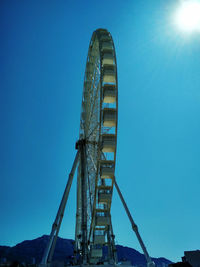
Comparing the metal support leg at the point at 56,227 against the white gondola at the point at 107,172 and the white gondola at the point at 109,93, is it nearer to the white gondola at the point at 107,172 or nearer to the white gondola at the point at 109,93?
the white gondola at the point at 107,172

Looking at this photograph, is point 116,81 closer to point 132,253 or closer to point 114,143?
point 114,143

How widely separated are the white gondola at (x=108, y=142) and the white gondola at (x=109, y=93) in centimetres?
272

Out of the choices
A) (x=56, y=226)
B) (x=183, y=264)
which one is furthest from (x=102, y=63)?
(x=183, y=264)

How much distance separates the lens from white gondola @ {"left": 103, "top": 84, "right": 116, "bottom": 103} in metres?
17.0

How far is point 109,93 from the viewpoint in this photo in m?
17.1

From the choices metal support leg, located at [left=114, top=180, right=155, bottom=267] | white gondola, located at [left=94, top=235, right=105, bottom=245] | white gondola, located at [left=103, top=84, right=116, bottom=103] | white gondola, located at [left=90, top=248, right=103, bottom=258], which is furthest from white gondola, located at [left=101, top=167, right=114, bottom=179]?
white gondola, located at [left=90, top=248, right=103, bottom=258]

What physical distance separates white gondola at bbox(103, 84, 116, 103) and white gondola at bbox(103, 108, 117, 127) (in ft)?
2.45

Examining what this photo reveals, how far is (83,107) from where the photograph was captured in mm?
→ 24734

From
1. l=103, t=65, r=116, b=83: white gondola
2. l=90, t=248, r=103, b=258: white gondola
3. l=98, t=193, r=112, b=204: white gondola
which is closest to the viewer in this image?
l=103, t=65, r=116, b=83: white gondola

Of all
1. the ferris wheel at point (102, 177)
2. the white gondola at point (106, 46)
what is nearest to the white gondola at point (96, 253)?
the ferris wheel at point (102, 177)

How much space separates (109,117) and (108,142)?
1.91 meters

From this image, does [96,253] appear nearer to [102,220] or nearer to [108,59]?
[102,220]

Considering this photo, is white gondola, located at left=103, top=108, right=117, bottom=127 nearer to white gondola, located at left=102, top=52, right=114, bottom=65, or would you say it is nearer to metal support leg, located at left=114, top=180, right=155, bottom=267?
white gondola, located at left=102, top=52, right=114, bottom=65

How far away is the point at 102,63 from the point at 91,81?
20.2 ft
